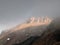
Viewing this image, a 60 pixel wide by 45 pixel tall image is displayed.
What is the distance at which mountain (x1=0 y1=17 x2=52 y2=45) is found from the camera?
97cm

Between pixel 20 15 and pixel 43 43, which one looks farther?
pixel 20 15

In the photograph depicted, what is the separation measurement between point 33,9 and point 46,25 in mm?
146

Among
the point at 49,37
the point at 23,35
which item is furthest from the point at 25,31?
the point at 49,37

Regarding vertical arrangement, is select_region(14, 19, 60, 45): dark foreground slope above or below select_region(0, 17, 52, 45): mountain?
below

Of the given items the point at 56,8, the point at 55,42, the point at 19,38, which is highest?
the point at 56,8

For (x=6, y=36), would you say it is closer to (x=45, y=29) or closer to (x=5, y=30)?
(x=5, y=30)

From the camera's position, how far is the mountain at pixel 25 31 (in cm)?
97

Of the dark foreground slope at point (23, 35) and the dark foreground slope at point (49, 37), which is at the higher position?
the dark foreground slope at point (23, 35)

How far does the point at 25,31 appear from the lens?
39.1 inches

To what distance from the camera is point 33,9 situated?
1021 mm

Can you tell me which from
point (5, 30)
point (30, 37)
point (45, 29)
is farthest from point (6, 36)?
point (45, 29)

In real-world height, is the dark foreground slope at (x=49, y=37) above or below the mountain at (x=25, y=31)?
below

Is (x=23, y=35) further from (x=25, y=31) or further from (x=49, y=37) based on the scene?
(x=49, y=37)

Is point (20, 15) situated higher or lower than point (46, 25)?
higher
